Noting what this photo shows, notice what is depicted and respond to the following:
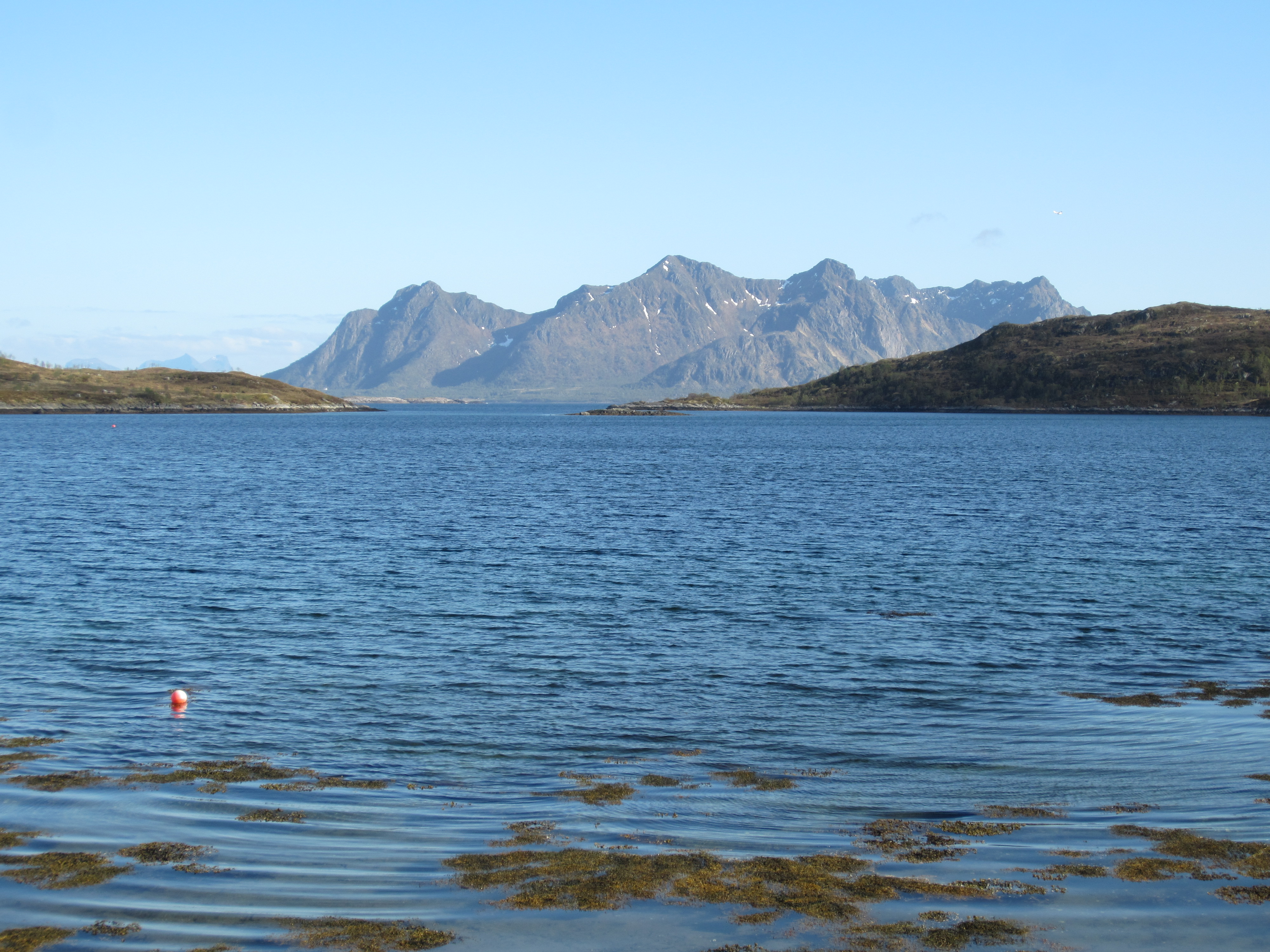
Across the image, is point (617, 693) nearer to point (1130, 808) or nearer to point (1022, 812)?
point (1022, 812)

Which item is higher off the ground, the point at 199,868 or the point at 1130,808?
the point at 199,868

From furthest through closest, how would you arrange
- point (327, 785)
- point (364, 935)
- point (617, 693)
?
1. point (617, 693)
2. point (327, 785)
3. point (364, 935)

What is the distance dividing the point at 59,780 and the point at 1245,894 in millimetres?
18481

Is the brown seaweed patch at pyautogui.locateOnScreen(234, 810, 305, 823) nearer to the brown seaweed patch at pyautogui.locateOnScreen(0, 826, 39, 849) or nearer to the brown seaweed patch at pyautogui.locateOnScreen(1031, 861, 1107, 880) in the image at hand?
the brown seaweed patch at pyautogui.locateOnScreen(0, 826, 39, 849)

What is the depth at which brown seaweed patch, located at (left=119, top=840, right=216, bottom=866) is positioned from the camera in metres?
14.5

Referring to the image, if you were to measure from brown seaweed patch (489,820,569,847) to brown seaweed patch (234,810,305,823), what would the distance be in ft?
11.0

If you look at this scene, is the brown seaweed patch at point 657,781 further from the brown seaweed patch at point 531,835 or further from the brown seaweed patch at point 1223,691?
the brown seaweed patch at point 1223,691

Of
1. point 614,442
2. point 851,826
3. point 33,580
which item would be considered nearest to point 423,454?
point 614,442

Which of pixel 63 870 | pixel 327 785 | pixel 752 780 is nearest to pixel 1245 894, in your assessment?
pixel 752 780

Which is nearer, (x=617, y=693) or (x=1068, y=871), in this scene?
(x=1068, y=871)

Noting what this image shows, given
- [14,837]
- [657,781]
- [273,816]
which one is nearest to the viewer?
[14,837]

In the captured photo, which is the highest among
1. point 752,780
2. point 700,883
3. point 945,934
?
point 945,934

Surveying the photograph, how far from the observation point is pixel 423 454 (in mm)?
151750

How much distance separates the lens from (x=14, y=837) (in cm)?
1513
